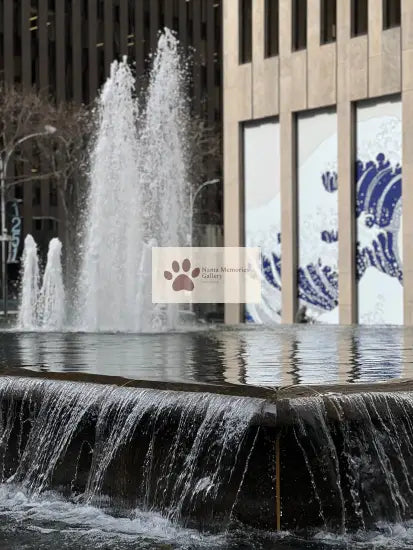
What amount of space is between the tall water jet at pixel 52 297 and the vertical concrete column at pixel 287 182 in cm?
641

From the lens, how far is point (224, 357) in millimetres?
10992

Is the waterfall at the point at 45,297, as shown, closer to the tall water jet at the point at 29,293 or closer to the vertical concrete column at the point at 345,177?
the tall water jet at the point at 29,293

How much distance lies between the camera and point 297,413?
705cm

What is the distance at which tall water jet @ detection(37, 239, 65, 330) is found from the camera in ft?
70.1

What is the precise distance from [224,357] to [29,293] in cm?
1329

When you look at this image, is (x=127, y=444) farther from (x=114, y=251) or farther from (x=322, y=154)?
(x=322, y=154)

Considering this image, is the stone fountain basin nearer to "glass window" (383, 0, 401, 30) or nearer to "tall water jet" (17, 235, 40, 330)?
"tall water jet" (17, 235, 40, 330)

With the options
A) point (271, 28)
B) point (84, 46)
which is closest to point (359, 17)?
point (271, 28)

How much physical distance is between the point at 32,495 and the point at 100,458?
81 centimetres

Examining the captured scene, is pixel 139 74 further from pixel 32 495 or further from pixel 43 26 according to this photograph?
pixel 32 495

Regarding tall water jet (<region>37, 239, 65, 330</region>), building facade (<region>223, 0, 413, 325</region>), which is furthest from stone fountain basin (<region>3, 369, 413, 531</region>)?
building facade (<region>223, 0, 413, 325</region>)

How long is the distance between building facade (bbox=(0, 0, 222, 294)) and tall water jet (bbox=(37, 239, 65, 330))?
42018 mm

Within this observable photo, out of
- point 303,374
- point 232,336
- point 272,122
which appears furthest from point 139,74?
point 303,374

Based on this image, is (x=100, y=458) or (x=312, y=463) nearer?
(x=312, y=463)
